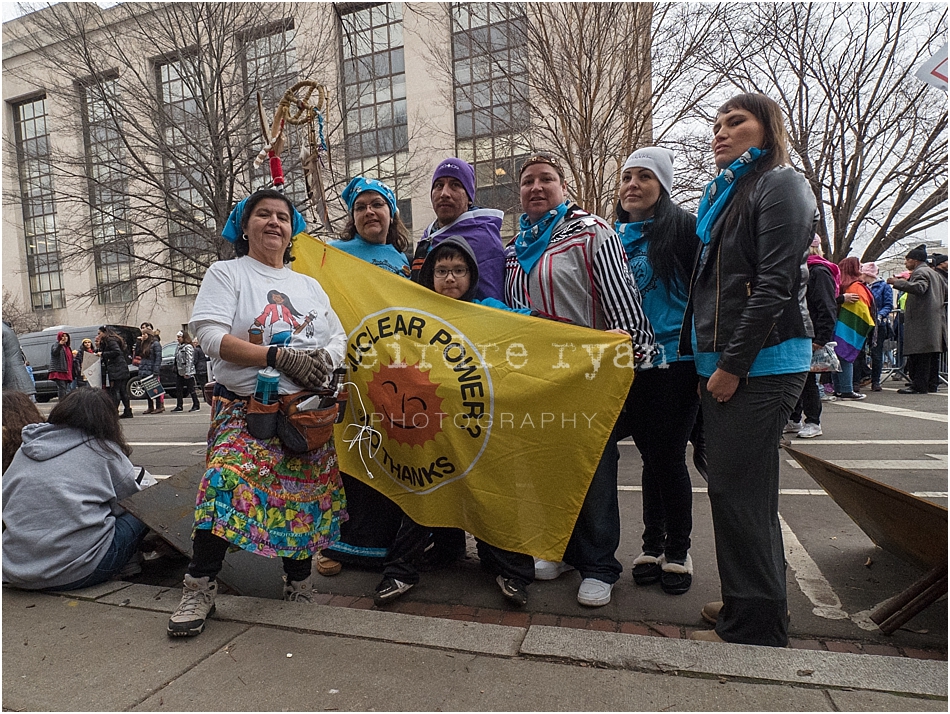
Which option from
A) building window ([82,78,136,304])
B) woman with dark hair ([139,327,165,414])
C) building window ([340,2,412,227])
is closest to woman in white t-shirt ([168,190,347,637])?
building window ([340,2,412,227])

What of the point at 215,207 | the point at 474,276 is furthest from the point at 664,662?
the point at 215,207

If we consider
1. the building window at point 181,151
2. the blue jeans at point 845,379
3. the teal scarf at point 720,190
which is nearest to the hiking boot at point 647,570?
the teal scarf at point 720,190

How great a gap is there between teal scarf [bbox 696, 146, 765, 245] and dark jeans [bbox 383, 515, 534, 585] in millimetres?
1705

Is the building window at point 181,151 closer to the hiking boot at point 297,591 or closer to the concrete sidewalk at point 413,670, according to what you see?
the hiking boot at point 297,591

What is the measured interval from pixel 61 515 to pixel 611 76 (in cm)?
796

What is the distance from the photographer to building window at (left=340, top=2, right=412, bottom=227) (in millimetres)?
12336

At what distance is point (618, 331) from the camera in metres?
2.69

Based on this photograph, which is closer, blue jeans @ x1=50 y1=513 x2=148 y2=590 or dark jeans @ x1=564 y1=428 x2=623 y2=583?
dark jeans @ x1=564 y1=428 x2=623 y2=583

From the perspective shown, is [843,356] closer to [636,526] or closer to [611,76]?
[611,76]

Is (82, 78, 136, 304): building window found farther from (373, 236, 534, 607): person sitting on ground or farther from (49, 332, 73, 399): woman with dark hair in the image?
(373, 236, 534, 607): person sitting on ground

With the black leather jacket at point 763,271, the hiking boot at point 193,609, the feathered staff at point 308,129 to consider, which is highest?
the feathered staff at point 308,129

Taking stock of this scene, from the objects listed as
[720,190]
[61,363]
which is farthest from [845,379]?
[61,363]

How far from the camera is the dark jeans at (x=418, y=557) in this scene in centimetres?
291

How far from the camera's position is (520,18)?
319 inches
